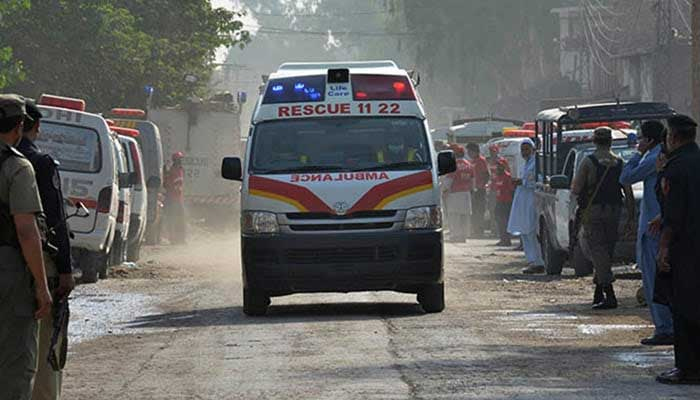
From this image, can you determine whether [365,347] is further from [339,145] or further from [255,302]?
[339,145]

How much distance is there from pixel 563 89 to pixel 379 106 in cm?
6690

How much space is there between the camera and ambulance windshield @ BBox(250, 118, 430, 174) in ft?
55.8

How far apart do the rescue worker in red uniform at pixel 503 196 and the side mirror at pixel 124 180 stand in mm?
10984

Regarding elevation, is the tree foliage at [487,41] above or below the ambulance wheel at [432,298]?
above

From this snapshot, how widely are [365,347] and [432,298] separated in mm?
3530

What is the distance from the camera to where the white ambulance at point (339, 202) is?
16562 millimetres

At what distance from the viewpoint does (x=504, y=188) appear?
33906 mm

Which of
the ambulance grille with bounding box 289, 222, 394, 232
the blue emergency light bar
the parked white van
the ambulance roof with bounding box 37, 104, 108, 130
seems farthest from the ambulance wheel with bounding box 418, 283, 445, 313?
the parked white van

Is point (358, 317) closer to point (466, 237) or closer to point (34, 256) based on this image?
point (34, 256)

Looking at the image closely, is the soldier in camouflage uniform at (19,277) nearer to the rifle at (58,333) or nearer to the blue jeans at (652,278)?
the rifle at (58,333)

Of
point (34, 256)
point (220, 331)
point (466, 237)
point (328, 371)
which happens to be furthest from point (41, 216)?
point (466, 237)

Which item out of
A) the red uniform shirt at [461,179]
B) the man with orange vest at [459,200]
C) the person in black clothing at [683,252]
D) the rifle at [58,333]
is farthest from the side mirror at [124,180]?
the rifle at [58,333]

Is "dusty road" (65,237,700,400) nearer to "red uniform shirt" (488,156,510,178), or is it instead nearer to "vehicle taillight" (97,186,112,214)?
"vehicle taillight" (97,186,112,214)

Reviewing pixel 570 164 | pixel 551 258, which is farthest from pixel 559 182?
pixel 551 258
